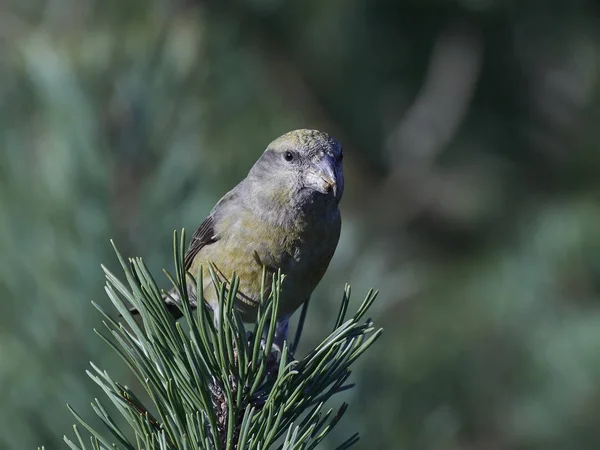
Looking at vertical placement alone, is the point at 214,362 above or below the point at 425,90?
below

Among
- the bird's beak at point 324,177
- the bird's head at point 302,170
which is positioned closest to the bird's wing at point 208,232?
the bird's head at point 302,170

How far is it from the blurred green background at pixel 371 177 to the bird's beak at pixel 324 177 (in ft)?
1.92

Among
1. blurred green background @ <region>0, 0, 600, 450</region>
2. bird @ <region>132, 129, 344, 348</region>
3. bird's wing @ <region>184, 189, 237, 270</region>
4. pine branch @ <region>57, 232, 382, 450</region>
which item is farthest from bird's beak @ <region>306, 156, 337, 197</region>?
pine branch @ <region>57, 232, 382, 450</region>

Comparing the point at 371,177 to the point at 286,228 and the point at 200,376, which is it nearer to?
the point at 286,228

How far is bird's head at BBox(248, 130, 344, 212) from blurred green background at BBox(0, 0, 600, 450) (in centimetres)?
41

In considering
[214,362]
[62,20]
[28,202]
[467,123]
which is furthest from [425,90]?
[214,362]

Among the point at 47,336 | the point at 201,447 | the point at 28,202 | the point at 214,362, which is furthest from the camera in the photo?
the point at 28,202

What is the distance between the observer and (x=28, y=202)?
2838 mm

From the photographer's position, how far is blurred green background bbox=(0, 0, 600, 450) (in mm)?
2746

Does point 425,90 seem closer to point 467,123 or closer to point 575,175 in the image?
point 467,123

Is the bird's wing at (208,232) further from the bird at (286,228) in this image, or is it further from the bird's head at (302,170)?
the bird's head at (302,170)

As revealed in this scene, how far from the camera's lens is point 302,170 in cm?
252

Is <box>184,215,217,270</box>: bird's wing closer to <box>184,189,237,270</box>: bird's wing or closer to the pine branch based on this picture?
<box>184,189,237,270</box>: bird's wing

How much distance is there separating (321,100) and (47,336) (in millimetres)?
2720
